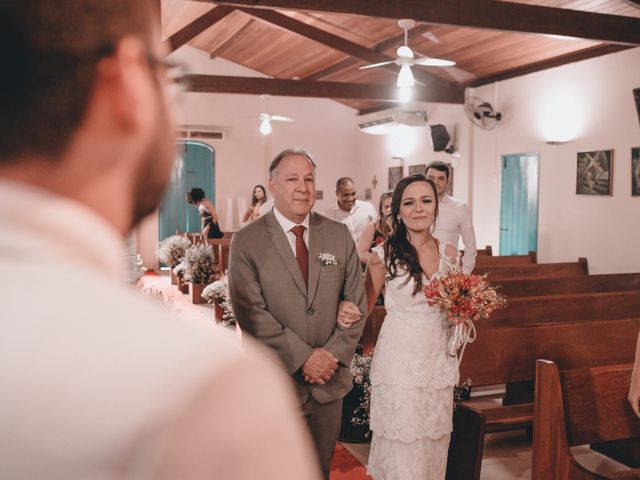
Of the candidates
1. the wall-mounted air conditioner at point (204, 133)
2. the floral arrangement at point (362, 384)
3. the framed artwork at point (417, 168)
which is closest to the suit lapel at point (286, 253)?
the floral arrangement at point (362, 384)

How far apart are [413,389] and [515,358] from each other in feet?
3.32

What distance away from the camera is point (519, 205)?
32.9 ft

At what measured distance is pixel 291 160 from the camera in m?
3.09

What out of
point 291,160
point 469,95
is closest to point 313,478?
point 291,160

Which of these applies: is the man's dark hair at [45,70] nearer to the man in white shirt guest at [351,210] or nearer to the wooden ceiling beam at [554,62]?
the man in white shirt guest at [351,210]

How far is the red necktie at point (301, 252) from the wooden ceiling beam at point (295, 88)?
8904 mm

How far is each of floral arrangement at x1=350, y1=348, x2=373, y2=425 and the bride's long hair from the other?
3.70 feet

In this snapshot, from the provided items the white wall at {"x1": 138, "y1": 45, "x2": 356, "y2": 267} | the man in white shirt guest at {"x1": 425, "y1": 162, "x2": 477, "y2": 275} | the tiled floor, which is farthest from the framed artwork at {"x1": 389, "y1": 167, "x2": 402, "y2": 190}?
the tiled floor

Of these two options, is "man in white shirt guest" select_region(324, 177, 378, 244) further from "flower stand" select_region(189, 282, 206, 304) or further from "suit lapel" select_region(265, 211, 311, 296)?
"suit lapel" select_region(265, 211, 311, 296)

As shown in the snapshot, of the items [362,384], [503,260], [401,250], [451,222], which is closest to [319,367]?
[401,250]

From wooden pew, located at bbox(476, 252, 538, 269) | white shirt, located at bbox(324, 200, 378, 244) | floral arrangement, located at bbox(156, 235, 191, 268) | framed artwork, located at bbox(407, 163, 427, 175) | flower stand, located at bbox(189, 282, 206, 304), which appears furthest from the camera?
framed artwork, located at bbox(407, 163, 427, 175)

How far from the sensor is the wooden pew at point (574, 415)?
8.71ft

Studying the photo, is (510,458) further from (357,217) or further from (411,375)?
(357,217)

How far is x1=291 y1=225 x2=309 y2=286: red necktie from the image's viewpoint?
3.01 meters
